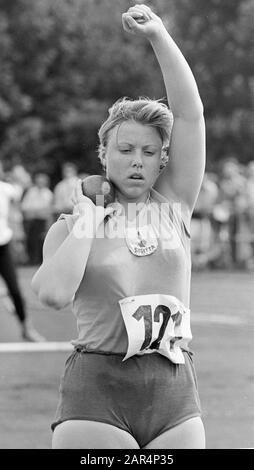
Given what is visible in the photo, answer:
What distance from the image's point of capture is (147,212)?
12.8 ft

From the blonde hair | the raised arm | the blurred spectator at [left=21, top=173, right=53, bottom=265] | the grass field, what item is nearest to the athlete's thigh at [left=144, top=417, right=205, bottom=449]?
the raised arm

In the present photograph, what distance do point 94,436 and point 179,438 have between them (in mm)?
268

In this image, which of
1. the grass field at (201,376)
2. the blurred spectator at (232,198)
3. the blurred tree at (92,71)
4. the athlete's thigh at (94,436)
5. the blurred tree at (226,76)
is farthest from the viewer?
the blurred tree at (226,76)

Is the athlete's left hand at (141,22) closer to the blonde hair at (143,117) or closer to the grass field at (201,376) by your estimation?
the blonde hair at (143,117)

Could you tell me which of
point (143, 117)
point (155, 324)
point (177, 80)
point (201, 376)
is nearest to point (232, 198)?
point (201, 376)

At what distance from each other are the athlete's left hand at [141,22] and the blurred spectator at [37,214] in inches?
799

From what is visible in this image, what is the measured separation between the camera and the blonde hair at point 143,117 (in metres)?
3.88

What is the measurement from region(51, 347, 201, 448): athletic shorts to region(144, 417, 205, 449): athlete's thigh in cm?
2

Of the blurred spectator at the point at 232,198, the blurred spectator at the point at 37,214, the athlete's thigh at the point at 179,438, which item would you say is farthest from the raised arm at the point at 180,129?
the blurred spectator at the point at 37,214

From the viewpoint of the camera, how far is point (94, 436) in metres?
3.68

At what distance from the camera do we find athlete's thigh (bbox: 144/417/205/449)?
3.71 meters
